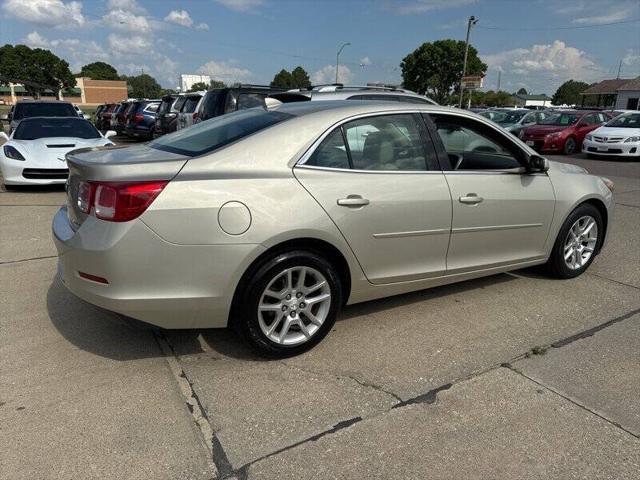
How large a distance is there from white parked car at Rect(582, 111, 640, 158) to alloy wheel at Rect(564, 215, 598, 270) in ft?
42.7

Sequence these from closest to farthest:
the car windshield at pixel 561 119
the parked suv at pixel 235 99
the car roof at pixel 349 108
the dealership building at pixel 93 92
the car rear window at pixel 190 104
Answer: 1. the car roof at pixel 349 108
2. the parked suv at pixel 235 99
3. the car rear window at pixel 190 104
4. the car windshield at pixel 561 119
5. the dealership building at pixel 93 92

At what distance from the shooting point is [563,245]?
14.7 ft

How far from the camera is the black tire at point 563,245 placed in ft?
14.5

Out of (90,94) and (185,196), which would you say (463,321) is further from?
(90,94)

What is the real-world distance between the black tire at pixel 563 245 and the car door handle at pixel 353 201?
7.29 feet

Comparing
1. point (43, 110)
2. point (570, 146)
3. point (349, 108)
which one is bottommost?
point (349, 108)

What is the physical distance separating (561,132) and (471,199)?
1556cm

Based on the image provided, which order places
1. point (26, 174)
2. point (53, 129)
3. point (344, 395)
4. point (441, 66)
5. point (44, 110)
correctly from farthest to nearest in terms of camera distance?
point (441, 66), point (44, 110), point (53, 129), point (26, 174), point (344, 395)

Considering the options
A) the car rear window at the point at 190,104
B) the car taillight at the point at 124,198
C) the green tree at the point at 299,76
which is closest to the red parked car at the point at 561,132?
the car rear window at the point at 190,104

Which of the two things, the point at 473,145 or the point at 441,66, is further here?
the point at 441,66

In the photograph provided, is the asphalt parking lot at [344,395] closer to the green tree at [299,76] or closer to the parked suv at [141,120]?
the parked suv at [141,120]

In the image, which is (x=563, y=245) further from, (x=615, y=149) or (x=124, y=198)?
(x=615, y=149)

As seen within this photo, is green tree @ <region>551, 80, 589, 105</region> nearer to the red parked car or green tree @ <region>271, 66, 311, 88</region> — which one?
green tree @ <region>271, 66, 311, 88</region>

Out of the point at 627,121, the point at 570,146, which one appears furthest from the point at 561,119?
the point at 627,121
